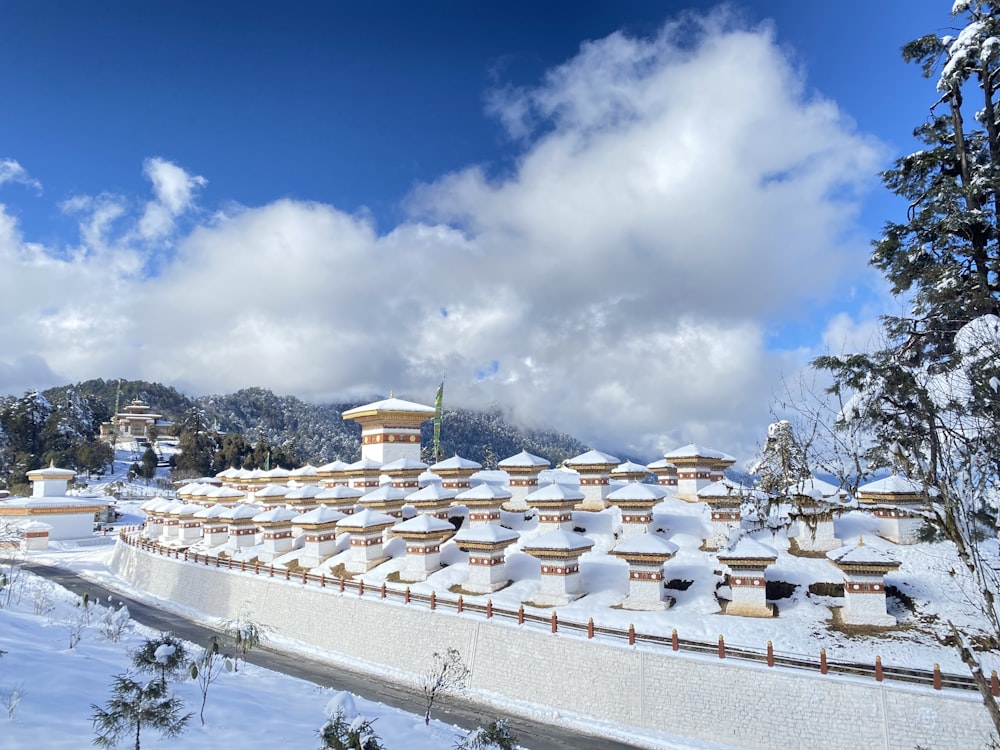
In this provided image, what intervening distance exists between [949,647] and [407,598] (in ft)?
45.1

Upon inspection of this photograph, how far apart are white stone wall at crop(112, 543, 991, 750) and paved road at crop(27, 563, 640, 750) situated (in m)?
0.60

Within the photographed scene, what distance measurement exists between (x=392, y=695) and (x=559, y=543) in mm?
5980

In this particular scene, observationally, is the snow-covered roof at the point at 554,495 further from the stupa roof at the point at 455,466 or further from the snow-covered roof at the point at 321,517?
the snow-covered roof at the point at 321,517

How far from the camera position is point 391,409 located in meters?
32.6

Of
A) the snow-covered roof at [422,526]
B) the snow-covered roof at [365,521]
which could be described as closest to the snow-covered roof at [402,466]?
the snow-covered roof at [365,521]

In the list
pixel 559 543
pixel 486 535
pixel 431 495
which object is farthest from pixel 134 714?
pixel 431 495

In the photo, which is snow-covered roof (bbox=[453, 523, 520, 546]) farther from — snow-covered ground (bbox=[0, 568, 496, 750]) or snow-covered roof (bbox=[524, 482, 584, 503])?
snow-covered ground (bbox=[0, 568, 496, 750])

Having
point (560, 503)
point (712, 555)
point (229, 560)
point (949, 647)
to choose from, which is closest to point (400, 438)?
point (229, 560)

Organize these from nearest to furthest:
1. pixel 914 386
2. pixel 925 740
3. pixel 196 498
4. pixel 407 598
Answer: pixel 914 386 → pixel 925 740 → pixel 407 598 → pixel 196 498

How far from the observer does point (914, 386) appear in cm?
926

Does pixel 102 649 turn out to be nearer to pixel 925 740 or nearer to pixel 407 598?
pixel 407 598

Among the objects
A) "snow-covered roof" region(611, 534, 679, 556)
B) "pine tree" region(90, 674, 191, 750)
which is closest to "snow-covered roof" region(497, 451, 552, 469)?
"snow-covered roof" region(611, 534, 679, 556)

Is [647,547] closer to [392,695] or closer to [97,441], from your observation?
[392,695]

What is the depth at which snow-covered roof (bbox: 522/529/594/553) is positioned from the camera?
57.6ft
